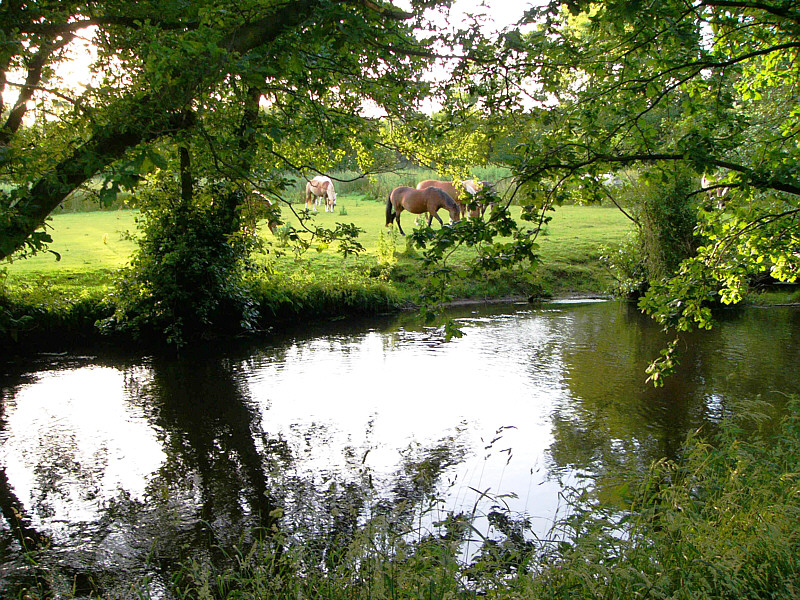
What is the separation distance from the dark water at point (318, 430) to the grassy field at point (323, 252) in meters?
2.27

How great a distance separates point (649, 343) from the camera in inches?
539

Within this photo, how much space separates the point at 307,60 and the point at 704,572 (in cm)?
522

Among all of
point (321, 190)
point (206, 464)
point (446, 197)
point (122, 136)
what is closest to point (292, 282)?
point (446, 197)

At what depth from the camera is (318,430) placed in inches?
344

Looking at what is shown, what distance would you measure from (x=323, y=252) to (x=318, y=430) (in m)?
12.7

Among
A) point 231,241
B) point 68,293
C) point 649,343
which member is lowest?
point 649,343

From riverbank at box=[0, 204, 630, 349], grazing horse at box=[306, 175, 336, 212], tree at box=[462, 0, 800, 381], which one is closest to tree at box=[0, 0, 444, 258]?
tree at box=[462, 0, 800, 381]

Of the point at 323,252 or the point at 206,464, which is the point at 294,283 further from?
the point at 206,464

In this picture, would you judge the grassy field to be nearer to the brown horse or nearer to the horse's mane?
the brown horse

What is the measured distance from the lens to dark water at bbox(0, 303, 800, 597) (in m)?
6.10

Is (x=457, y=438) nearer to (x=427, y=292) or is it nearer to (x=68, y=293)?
(x=427, y=292)

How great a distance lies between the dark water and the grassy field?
7.44 ft

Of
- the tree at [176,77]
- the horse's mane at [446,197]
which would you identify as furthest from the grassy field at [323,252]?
the tree at [176,77]

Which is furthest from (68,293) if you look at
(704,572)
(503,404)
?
(704,572)
